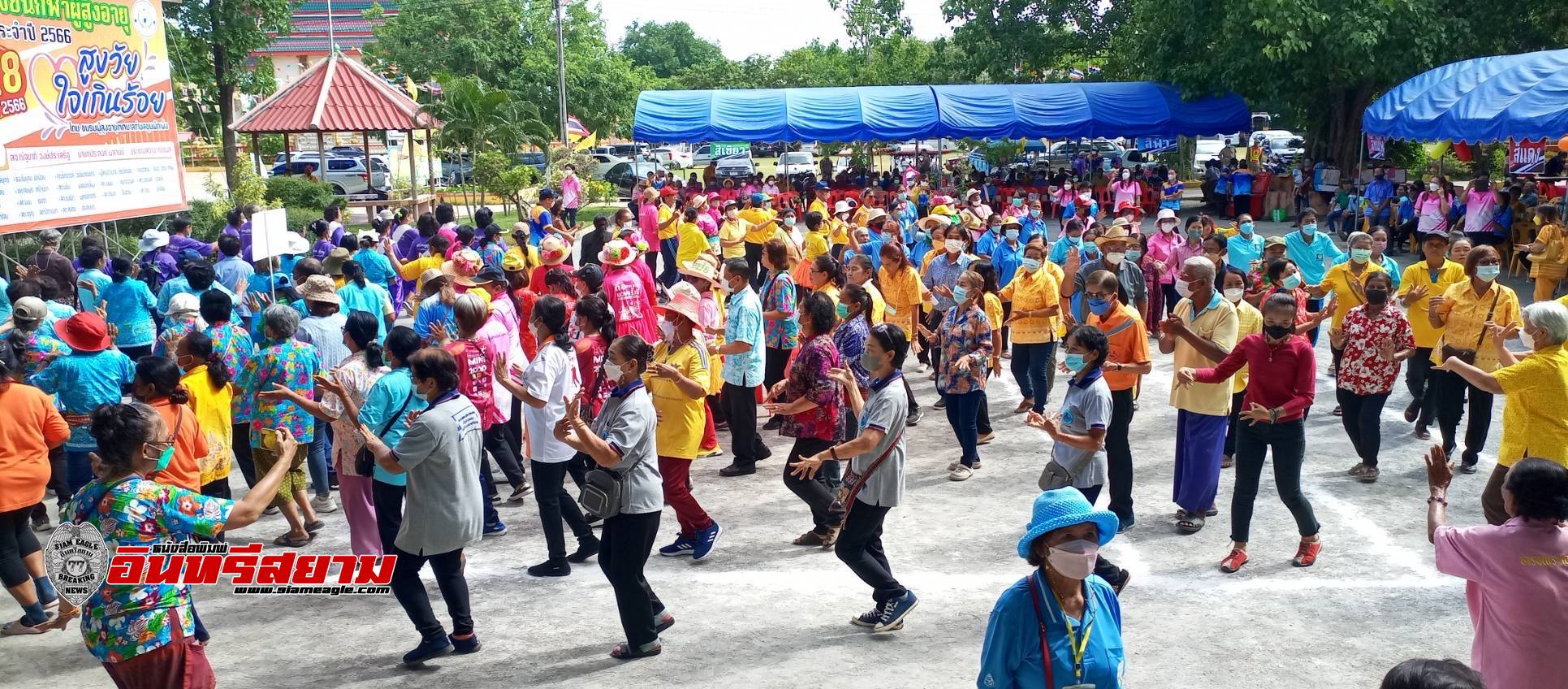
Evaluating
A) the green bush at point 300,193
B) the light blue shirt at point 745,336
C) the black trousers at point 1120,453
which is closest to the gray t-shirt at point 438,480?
the light blue shirt at point 745,336

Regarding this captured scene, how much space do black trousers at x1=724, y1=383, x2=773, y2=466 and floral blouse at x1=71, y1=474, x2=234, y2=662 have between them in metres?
4.92

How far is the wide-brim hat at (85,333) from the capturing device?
7184 mm

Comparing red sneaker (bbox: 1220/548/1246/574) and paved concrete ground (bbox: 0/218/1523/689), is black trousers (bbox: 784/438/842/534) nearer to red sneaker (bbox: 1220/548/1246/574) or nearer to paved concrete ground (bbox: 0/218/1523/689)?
paved concrete ground (bbox: 0/218/1523/689)

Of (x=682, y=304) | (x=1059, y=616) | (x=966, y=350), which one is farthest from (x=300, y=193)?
(x=1059, y=616)

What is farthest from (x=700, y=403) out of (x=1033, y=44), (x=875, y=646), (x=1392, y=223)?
(x=1033, y=44)

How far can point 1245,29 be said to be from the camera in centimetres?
2580

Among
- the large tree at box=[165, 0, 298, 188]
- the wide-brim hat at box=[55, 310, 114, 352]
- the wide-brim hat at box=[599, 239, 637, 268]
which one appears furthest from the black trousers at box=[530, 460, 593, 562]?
the large tree at box=[165, 0, 298, 188]

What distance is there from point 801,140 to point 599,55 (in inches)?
600

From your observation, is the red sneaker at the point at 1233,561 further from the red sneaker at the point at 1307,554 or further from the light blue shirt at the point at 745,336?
the light blue shirt at the point at 745,336

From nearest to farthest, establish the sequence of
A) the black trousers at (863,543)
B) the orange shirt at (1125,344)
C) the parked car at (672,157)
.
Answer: the black trousers at (863,543)
the orange shirt at (1125,344)
the parked car at (672,157)

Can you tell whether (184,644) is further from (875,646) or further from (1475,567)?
(1475,567)

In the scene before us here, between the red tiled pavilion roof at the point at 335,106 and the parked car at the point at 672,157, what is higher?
the red tiled pavilion roof at the point at 335,106

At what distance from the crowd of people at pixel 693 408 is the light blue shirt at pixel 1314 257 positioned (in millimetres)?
27

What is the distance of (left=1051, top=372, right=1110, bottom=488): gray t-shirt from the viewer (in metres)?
6.45
